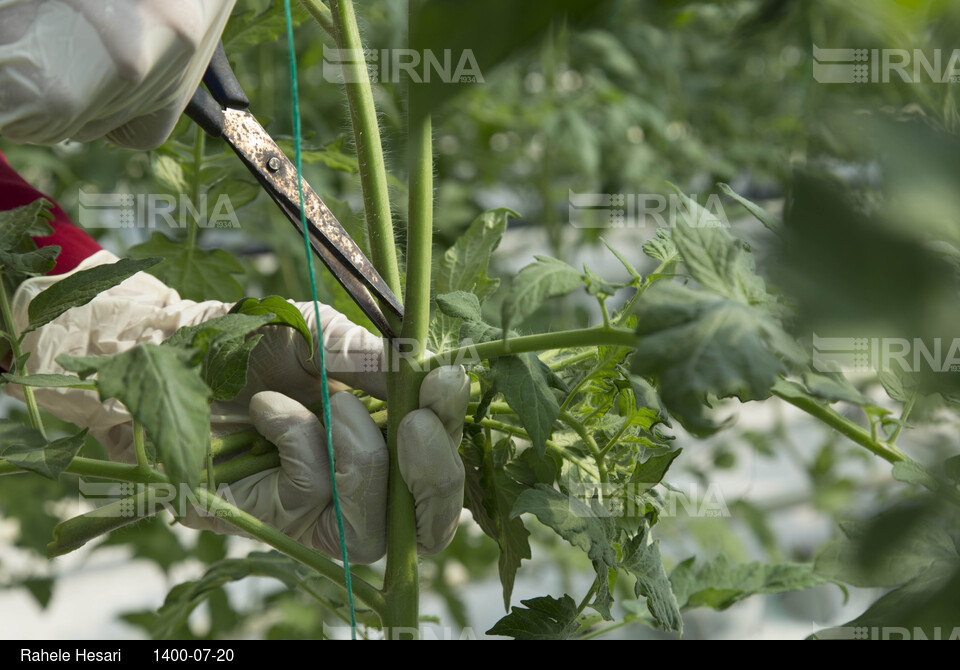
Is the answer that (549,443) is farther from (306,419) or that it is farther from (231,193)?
(231,193)

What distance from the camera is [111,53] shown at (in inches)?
14.1

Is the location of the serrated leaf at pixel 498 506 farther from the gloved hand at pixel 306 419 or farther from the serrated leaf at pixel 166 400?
the serrated leaf at pixel 166 400

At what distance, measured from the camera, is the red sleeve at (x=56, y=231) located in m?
0.60

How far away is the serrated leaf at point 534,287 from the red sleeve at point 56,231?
16.5 inches

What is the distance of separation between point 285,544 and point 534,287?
190 mm

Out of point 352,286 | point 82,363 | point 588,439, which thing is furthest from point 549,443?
point 82,363

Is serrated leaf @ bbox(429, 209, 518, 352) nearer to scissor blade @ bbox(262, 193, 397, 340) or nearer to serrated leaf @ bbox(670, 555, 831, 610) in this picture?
scissor blade @ bbox(262, 193, 397, 340)

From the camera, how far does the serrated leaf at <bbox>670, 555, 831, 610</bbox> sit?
1.89 ft

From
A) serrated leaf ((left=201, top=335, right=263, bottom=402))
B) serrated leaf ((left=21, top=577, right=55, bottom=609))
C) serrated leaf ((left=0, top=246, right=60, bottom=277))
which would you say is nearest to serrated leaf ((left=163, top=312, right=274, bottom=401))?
serrated leaf ((left=201, top=335, right=263, bottom=402))

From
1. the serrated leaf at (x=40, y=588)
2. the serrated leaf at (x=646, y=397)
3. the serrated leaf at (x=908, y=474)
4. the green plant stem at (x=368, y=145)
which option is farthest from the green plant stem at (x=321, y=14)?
the serrated leaf at (x=40, y=588)

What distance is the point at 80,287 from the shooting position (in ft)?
1.29

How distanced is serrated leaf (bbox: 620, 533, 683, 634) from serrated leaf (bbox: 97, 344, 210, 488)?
217mm

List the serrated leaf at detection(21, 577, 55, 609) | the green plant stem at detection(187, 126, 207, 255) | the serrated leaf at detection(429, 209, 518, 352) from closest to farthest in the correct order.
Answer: the serrated leaf at detection(429, 209, 518, 352) → the green plant stem at detection(187, 126, 207, 255) → the serrated leaf at detection(21, 577, 55, 609)

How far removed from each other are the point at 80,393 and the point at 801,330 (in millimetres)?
532
